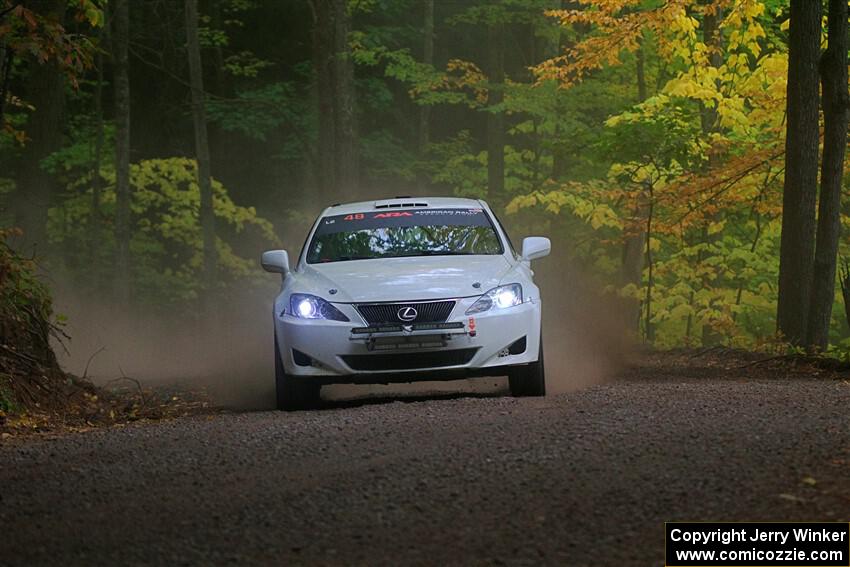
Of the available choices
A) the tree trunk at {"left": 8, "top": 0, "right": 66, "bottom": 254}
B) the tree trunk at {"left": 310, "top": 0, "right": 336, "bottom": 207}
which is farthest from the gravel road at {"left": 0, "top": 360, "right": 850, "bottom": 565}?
the tree trunk at {"left": 310, "top": 0, "right": 336, "bottom": 207}

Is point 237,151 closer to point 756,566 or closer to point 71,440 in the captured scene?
point 71,440

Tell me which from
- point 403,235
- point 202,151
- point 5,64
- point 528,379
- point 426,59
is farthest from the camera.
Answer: point 426,59

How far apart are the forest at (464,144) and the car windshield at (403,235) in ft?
9.83

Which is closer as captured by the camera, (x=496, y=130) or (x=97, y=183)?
(x=97, y=183)

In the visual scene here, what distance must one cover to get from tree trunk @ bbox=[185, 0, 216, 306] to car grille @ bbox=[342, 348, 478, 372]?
21.8 meters

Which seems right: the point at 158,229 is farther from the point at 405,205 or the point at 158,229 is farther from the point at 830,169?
the point at 405,205

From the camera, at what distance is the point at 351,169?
86.5 ft

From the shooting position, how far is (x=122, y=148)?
3123 cm

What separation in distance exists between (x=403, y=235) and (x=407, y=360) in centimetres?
206

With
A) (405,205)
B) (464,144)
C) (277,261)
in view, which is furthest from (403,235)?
(464,144)

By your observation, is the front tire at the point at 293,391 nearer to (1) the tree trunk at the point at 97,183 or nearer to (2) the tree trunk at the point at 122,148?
(2) the tree trunk at the point at 122,148

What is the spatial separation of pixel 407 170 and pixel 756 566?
32483 mm

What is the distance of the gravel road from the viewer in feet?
19.2

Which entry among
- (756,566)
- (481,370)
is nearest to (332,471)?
(756,566)
